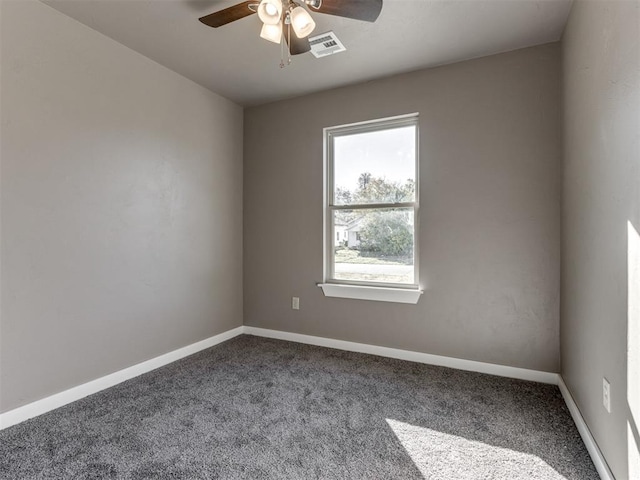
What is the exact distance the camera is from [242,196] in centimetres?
384

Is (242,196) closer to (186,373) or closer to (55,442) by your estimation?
(186,373)

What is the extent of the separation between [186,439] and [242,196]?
254cm

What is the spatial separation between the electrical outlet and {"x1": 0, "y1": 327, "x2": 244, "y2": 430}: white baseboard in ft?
9.72

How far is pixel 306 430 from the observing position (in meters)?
1.92

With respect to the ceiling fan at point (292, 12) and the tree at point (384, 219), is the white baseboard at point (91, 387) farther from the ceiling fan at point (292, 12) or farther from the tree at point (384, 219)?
the ceiling fan at point (292, 12)

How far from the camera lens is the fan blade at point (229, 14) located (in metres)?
1.75

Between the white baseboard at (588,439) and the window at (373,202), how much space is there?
1.28 meters

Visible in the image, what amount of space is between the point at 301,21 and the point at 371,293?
2.21 meters

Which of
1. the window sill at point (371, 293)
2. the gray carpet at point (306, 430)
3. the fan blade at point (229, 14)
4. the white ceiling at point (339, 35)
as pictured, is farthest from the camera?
the window sill at point (371, 293)

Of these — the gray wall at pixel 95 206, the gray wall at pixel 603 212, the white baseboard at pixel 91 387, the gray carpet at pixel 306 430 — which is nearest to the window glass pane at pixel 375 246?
the gray carpet at pixel 306 430

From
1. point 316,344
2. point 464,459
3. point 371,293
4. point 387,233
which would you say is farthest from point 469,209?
point 316,344

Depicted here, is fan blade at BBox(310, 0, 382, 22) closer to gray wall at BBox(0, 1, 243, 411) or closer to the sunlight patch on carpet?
gray wall at BBox(0, 1, 243, 411)

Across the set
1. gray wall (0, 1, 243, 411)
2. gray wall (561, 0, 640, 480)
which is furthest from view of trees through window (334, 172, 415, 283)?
gray wall (0, 1, 243, 411)

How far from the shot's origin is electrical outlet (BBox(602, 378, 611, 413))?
1.48m
